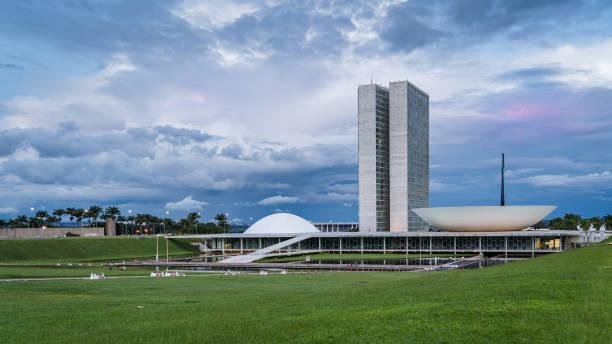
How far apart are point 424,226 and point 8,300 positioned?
113909 millimetres

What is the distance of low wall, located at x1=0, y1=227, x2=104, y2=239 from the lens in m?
110

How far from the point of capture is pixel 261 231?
115125 mm

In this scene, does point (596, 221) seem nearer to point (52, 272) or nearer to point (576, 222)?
point (576, 222)

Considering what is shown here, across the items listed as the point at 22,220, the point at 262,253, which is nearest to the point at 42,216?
the point at 22,220

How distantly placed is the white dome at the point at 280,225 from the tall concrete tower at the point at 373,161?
1204 centimetres

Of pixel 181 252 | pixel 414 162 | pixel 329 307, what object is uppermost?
pixel 414 162

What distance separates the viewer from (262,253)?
9056 centimetres

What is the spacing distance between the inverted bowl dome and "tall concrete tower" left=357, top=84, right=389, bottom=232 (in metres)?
27.0

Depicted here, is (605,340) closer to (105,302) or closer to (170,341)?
(170,341)

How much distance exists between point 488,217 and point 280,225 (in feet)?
142

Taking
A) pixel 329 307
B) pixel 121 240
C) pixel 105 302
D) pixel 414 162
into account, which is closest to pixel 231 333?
pixel 329 307

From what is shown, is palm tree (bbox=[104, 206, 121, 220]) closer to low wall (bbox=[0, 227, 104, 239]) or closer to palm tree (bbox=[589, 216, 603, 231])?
low wall (bbox=[0, 227, 104, 239])

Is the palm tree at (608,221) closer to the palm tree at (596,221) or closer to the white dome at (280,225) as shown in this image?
the palm tree at (596,221)

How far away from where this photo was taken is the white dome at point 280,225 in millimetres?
115250
